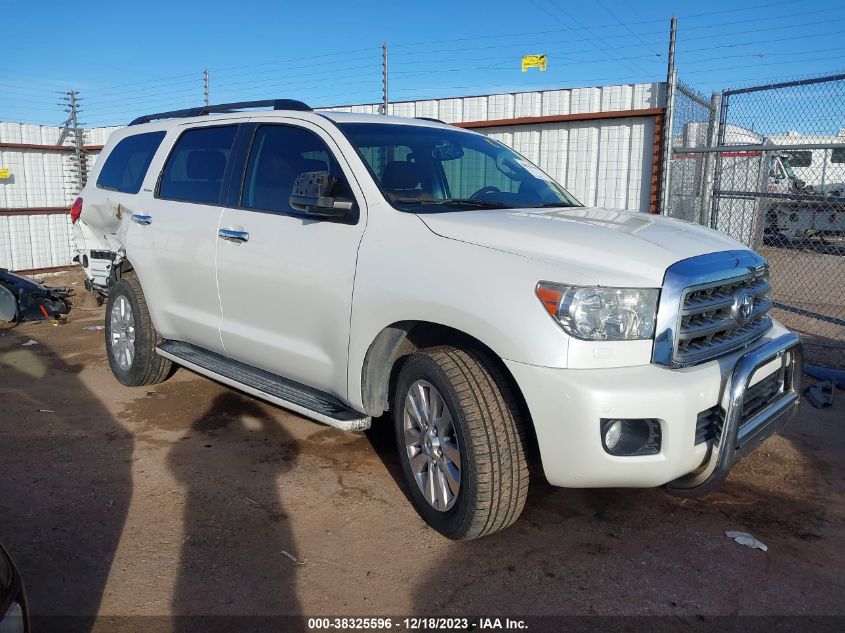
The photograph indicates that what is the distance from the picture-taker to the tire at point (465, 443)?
3053 millimetres

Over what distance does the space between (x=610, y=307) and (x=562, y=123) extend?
25.4 feet

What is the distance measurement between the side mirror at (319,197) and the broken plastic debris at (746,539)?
2.45m

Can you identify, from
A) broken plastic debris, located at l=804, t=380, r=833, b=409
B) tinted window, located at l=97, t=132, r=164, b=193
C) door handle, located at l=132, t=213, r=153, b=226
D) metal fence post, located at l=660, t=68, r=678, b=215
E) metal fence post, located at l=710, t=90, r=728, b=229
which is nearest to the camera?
door handle, located at l=132, t=213, r=153, b=226

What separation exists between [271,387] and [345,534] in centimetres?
105

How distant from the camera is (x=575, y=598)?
292 centimetres

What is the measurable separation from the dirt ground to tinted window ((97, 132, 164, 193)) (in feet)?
6.33

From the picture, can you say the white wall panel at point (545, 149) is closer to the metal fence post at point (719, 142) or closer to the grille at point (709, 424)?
the metal fence post at point (719, 142)

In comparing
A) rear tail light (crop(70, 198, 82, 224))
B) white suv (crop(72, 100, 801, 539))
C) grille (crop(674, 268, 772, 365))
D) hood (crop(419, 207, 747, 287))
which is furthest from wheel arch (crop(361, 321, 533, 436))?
rear tail light (crop(70, 198, 82, 224))

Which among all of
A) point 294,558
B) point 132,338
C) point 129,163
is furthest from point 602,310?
point 129,163

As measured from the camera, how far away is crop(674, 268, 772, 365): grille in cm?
297

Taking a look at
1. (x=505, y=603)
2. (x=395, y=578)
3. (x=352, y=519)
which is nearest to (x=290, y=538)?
(x=352, y=519)

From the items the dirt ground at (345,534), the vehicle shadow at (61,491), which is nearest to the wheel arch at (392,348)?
the dirt ground at (345,534)

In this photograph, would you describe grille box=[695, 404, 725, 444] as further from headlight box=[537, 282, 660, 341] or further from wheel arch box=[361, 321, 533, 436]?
wheel arch box=[361, 321, 533, 436]

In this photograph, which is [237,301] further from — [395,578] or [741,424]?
[741,424]
